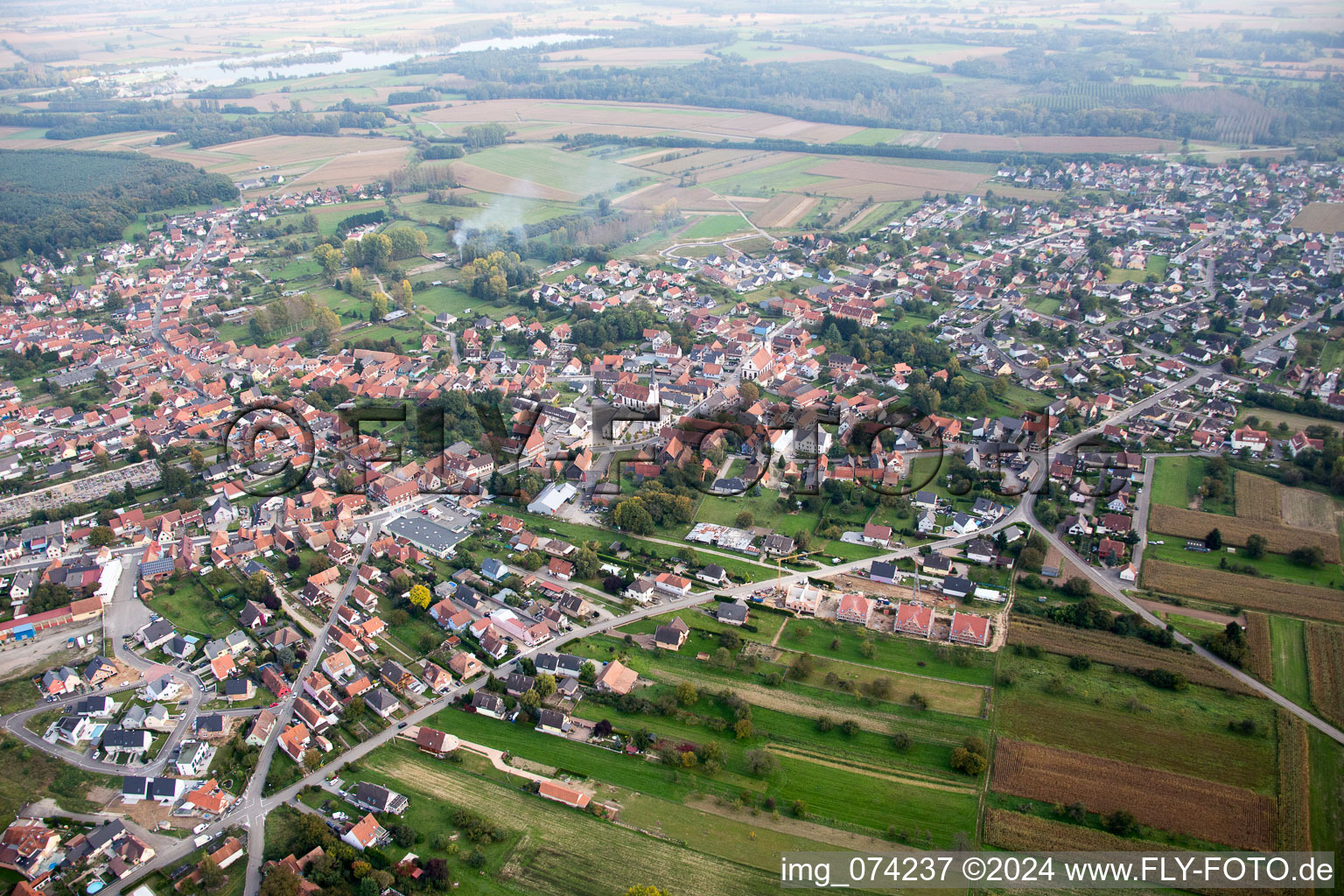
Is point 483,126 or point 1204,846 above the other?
point 483,126

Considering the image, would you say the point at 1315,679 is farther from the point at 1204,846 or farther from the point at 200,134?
the point at 200,134

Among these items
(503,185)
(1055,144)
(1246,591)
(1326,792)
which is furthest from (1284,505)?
(1055,144)

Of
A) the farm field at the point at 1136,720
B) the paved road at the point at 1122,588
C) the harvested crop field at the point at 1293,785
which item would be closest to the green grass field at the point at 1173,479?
the paved road at the point at 1122,588

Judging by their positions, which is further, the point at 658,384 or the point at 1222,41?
the point at 1222,41

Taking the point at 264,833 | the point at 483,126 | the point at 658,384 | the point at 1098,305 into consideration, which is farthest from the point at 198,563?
the point at 483,126

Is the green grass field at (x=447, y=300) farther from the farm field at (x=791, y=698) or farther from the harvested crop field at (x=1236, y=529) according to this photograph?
the harvested crop field at (x=1236, y=529)

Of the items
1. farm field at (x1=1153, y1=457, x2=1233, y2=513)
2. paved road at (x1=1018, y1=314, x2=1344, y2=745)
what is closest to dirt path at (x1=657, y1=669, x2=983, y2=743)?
paved road at (x1=1018, y1=314, x2=1344, y2=745)
